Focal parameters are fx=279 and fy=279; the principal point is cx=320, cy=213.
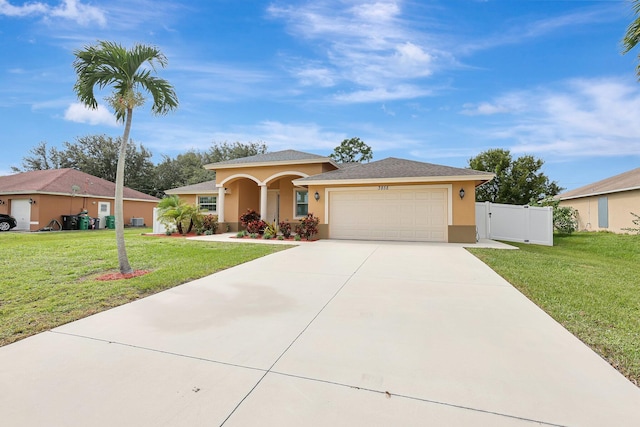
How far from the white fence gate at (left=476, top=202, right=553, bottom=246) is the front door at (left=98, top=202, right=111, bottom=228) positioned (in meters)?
27.2

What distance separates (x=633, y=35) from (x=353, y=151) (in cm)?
3286

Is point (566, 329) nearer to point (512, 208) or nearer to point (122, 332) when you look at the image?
point (122, 332)

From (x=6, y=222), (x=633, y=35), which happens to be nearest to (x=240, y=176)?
(x=633, y=35)

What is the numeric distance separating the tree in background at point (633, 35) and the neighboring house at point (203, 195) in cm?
1804

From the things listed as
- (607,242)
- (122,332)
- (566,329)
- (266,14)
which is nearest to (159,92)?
(122,332)

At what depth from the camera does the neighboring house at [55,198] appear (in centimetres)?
1952

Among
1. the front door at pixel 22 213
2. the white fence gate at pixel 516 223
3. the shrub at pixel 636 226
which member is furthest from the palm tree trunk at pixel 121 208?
the shrub at pixel 636 226

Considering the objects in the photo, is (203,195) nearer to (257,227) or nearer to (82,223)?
(257,227)

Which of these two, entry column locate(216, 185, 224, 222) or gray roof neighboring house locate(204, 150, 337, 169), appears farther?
entry column locate(216, 185, 224, 222)

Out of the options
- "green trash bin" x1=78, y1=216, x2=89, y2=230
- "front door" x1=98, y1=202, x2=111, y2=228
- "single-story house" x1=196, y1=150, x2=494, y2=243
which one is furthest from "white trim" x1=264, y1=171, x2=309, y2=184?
"front door" x1=98, y1=202, x2=111, y2=228

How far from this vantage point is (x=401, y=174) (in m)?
11.7

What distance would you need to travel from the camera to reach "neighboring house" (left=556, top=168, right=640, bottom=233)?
51.0 feet

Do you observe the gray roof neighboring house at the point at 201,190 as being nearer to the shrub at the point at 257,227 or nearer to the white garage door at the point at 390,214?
the shrub at the point at 257,227

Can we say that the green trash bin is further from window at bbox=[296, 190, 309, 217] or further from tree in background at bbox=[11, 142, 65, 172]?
tree in background at bbox=[11, 142, 65, 172]
